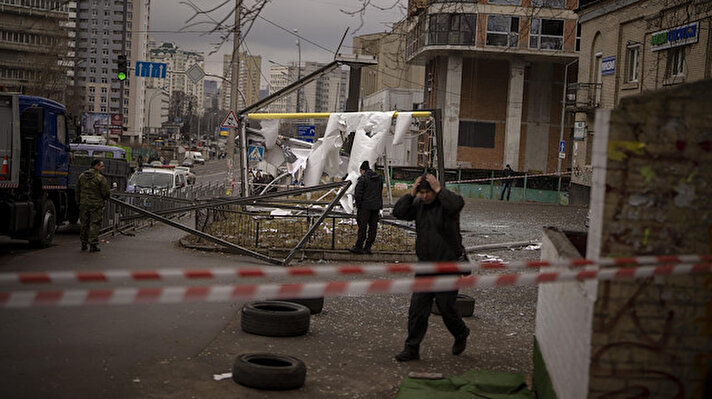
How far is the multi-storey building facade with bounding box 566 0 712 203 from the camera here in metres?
28.5

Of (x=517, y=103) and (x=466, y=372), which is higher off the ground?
(x=517, y=103)

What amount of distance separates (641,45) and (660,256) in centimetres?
3177

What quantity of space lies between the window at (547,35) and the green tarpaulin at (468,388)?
173ft

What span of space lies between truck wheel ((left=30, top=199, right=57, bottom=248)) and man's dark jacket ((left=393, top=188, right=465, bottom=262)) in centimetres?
1068

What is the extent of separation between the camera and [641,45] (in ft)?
113

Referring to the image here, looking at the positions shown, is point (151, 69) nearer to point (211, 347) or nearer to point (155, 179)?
point (155, 179)

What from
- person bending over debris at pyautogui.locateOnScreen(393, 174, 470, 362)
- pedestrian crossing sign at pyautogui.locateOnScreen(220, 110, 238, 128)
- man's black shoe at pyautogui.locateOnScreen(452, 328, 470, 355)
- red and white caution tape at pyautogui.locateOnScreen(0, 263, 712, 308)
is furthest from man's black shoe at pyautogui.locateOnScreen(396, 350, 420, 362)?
pedestrian crossing sign at pyautogui.locateOnScreen(220, 110, 238, 128)

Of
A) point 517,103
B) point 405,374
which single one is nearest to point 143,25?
point 517,103

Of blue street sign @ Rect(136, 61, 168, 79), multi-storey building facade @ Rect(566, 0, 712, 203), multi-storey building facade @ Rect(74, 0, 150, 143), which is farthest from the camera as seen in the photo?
multi-storey building facade @ Rect(74, 0, 150, 143)

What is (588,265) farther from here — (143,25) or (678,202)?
(143,25)

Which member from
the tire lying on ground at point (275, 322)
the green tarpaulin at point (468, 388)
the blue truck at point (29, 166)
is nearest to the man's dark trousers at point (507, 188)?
the blue truck at point (29, 166)

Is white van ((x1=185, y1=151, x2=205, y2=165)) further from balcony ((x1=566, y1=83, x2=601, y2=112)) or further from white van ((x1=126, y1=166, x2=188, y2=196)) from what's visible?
white van ((x1=126, y1=166, x2=188, y2=196))

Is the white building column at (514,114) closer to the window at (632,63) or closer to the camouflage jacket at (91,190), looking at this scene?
the window at (632,63)

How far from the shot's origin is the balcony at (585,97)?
39.4 m
